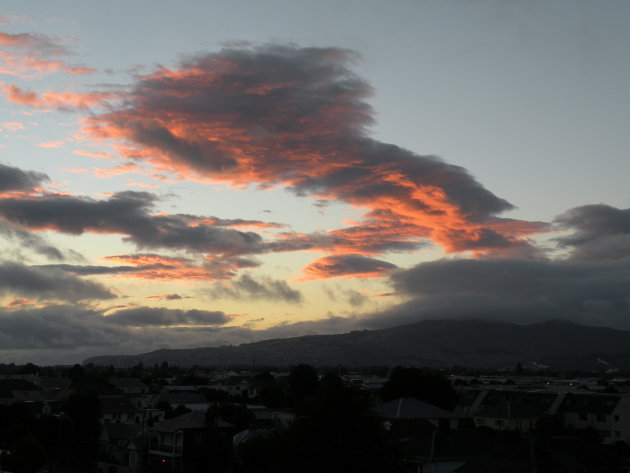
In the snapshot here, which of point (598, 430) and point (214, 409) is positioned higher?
point (214, 409)

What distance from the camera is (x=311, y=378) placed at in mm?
128375

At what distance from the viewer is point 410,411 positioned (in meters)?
75.4

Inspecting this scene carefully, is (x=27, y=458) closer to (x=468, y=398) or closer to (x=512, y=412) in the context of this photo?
(x=512, y=412)

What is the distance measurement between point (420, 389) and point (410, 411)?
2151 cm

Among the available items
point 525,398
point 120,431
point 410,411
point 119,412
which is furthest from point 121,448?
point 525,398

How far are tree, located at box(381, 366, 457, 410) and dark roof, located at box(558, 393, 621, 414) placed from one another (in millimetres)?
14585

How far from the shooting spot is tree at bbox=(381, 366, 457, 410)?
95.6 m

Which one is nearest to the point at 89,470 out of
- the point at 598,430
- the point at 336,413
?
the point at 336,413

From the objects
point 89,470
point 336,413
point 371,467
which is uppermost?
point 336,413

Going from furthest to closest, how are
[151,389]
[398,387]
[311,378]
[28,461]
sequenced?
[151,389] → [311,378] → [398,387] → [28,461]

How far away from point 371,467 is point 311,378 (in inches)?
3498

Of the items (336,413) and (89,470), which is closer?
(336,413)

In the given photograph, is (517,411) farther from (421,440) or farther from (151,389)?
(151,389)

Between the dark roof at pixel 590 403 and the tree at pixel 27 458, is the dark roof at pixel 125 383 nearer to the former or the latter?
the dark roof at pixel 590 403
